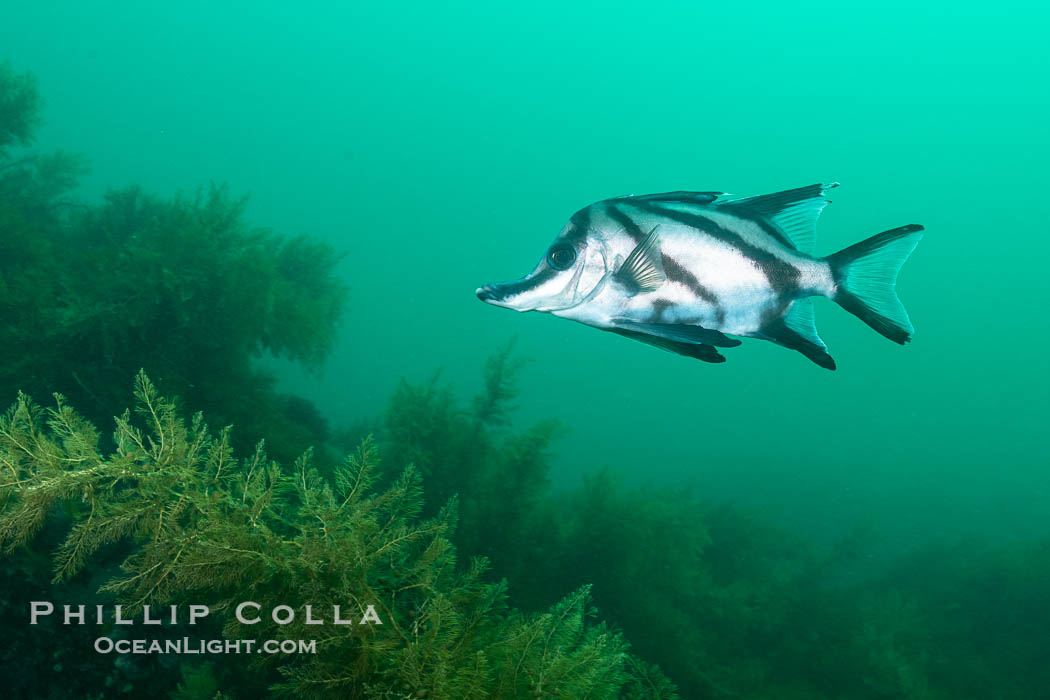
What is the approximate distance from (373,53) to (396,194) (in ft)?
177

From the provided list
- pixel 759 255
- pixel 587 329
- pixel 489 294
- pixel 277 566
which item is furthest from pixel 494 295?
pixel 587 329

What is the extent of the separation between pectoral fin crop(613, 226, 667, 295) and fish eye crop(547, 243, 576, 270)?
0.46ft

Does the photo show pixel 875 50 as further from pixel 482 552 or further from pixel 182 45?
pixel 482 552

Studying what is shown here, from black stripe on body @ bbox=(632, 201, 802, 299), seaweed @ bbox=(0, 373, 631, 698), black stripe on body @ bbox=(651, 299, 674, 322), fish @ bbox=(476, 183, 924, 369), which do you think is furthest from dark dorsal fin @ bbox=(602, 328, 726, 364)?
seaweed @ bbox=(0, 373, 631, 698)

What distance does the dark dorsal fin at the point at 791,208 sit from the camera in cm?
170

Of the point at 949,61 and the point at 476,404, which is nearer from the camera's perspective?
the point at 476,404

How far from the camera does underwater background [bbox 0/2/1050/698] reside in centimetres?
642

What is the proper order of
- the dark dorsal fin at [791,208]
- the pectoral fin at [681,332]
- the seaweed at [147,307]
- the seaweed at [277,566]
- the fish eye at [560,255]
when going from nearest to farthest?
the pectoral fin at [681,332] < the fish eye at [560,255] < the dark dorsal fin at [791,208] < the seaweed at [277,566] < the seaweed at [147,307]

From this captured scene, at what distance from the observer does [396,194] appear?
85062 mm

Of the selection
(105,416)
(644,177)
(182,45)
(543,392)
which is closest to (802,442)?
(543,392)

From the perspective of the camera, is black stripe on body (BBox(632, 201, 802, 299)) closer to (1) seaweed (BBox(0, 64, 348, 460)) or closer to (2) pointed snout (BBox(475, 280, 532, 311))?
(2) pointed snout (BBox(475, 280, 532, 311))

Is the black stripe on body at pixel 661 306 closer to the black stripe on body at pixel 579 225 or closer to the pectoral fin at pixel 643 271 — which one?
the pectoral fin at pixel 643 271

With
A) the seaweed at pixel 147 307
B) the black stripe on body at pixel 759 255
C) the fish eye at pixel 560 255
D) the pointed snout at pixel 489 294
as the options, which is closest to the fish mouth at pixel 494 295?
the pointed snout at pixel 489 294

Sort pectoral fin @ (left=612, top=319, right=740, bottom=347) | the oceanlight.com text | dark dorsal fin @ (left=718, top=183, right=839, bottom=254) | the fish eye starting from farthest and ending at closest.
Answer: the oceanlight.com text
dark dorsal fin @ (left=718, top=183, right=839, bottom=254)
the fish eye
pectoral fin @ (left=612, top=319, right=740, bottom=347)
